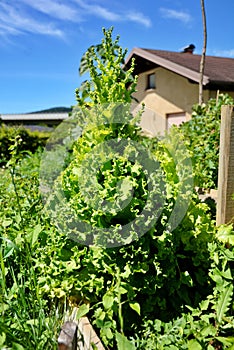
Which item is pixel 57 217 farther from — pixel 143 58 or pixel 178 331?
pixel 143 58

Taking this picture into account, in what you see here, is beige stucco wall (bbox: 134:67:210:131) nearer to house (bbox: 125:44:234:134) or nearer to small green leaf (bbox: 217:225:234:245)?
house (bbox: 125:44:234:134)

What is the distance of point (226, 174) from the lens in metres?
2.53

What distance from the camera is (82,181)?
1859mm

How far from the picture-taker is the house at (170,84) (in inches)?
427

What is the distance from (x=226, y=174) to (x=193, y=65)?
9.96 metres

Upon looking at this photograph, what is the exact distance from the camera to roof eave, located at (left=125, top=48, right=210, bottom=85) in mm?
9967

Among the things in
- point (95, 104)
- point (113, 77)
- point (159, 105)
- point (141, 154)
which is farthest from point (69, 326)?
point (159, 105)

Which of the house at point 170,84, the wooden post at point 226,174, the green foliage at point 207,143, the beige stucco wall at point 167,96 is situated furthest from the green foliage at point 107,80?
the beige stucco wall at point 167,96

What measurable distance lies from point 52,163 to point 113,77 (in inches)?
142

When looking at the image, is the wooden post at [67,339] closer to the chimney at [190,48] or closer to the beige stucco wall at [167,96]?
the beige stucco wall at [167,96]

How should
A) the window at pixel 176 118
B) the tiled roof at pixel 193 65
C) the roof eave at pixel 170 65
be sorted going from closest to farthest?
the roof eave at pixel 170 65
the tiled roof at pixel 193 65
the window at pixel 176 118

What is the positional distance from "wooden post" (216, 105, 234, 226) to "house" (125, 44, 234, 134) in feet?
26.9

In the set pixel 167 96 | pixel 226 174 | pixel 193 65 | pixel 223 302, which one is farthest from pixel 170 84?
pixel 223 302

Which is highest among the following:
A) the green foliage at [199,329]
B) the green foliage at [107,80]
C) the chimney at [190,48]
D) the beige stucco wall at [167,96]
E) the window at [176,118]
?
the chimney at [190,48]
